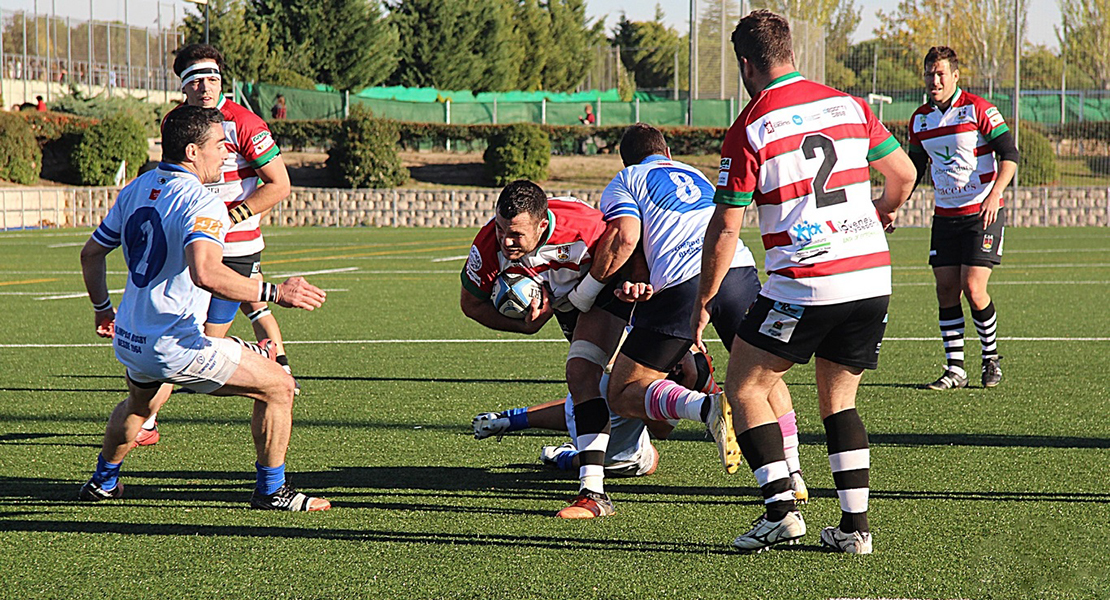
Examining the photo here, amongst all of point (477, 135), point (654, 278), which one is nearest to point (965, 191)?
point (654, 278)

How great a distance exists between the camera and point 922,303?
14.3m

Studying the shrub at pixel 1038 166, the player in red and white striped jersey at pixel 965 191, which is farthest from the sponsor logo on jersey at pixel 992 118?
the shrub at pixel 1038 166

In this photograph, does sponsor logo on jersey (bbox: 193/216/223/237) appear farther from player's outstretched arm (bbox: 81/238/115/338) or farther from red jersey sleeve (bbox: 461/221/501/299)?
red jersey sleeve (bbox: 461/221/501/299)

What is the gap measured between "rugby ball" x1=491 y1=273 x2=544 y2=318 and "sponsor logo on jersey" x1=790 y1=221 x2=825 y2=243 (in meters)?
1.41

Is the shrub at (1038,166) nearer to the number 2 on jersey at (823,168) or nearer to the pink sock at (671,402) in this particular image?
the pink sock at (671,402)

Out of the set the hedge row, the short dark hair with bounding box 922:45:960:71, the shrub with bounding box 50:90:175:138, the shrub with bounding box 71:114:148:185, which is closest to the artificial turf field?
the short dark hair with bounding box 922:45:960:71

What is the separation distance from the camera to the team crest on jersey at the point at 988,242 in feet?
28.0

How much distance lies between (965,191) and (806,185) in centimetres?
487

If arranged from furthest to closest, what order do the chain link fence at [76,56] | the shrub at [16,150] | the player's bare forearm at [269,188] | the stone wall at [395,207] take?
the chain link fence at [76,56], the shrub at [16,150], the stone wall at [395,207], the player's bare forearm at [269,188]

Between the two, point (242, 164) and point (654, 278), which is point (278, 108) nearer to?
point (242, 164)

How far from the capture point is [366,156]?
3806cm

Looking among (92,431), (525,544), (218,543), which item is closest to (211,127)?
(218,543)

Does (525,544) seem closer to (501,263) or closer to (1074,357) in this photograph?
(501,263)

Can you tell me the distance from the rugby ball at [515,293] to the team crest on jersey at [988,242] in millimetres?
4452
